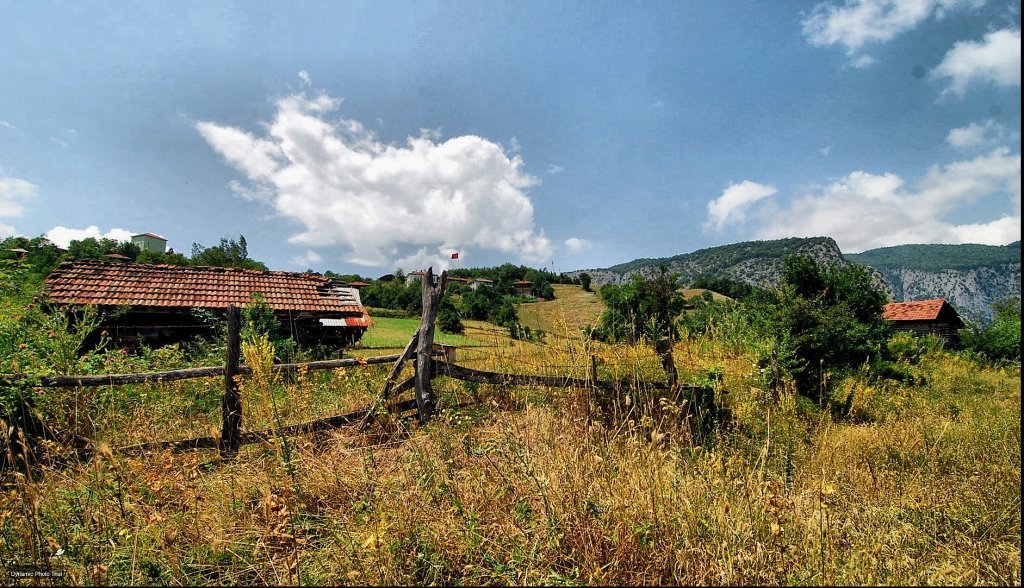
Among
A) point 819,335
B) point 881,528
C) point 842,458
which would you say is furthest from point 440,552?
point 819,335

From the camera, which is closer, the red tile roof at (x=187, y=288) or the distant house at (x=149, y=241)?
the red tile roof at (x=187, y=288)

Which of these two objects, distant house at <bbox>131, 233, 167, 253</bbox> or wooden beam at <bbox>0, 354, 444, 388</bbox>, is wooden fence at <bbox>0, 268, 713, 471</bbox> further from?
distant house at <bbox>131, 233, 167, 253</bbox>

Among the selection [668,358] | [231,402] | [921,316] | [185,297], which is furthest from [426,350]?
[921,316]

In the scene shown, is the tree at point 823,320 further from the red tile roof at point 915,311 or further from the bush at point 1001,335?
the red tile roof at point 915,311

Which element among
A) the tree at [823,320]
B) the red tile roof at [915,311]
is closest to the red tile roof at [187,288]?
the tree at [823,320]

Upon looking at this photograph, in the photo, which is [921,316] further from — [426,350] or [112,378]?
[112,378]

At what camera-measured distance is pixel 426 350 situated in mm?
4891

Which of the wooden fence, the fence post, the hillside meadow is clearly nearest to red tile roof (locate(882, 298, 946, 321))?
the hillside meadow

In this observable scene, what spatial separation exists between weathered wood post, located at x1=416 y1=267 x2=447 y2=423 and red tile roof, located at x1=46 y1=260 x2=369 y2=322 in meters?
10.4

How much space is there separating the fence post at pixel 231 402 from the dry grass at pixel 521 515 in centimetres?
22

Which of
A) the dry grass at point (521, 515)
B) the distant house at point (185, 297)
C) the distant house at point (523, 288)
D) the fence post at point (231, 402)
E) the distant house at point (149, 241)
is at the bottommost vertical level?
the dry grass at point (521, 515)

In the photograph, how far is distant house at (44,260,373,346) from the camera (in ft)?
40.9

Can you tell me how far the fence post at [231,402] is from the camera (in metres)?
4.04

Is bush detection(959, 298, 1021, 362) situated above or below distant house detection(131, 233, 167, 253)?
below
